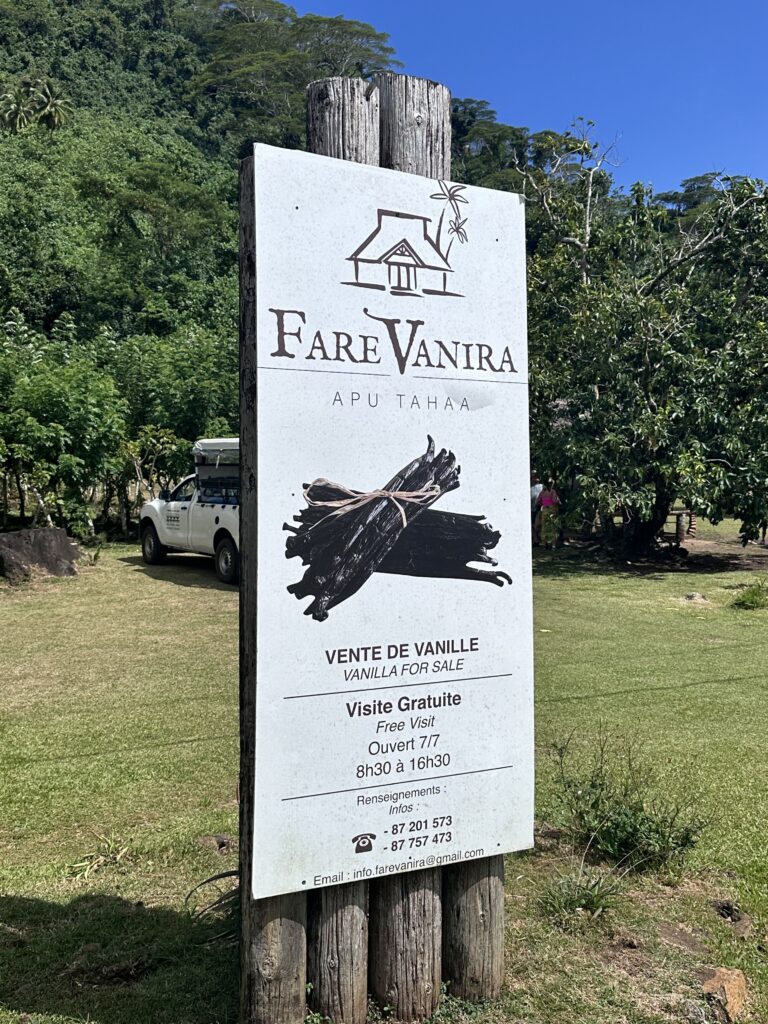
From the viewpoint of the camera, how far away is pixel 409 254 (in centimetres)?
311

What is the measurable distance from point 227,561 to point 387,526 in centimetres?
1092

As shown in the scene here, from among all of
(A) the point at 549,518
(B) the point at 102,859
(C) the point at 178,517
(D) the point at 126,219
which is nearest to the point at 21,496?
(C) the point at 178,517

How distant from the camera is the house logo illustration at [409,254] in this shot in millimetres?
3037

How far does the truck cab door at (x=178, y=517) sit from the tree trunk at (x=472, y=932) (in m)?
12.1

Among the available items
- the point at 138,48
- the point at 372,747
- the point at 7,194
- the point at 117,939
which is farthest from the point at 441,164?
the point at 138,48

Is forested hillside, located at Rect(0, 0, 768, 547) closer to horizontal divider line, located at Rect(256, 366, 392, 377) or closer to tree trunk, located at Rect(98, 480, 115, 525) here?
tree trunk, located at Rect(98, 480, 115, 525)

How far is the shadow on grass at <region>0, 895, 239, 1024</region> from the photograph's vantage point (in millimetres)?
3201

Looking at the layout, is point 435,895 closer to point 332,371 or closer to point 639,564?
point 332,371

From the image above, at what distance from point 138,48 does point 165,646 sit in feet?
257

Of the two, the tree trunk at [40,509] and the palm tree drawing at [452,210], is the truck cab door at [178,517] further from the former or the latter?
the palm tree drawing at [452,210]

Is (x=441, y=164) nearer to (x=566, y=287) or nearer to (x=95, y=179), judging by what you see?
(x=566, y=287)

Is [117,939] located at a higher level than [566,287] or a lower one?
lower

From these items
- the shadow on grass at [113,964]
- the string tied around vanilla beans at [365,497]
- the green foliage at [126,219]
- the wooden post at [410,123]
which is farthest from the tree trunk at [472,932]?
the green foliage at [126,219]

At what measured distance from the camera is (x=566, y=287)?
18922 mm
